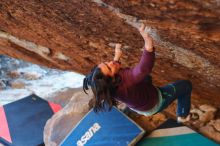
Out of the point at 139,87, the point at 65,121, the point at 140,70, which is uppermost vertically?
the point at 140,70

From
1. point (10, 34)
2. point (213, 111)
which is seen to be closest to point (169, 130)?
point (213, 111)

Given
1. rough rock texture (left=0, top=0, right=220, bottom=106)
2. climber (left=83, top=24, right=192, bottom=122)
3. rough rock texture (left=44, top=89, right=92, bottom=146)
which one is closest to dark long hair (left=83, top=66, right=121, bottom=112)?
climber (left=83, top=24, right=192, bottom=122)

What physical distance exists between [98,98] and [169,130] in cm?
152

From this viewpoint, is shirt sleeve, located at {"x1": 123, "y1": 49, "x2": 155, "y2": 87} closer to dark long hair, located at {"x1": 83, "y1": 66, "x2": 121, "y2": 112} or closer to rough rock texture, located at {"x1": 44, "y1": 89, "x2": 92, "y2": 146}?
dark long hair, located at {"x1": 83, "y1": 66, "x2": 121, "y2": 112}

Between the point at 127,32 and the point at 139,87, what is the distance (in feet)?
1.54

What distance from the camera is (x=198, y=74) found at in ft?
9.62

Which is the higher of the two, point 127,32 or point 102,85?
point 127,32

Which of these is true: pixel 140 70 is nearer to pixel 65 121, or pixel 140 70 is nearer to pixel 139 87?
pixel 139 87

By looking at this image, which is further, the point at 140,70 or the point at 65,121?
the point at 65,121

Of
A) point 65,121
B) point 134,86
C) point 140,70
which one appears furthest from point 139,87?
point 65,121

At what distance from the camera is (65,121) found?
4.32 metres

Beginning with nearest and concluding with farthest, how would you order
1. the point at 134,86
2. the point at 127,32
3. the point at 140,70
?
the point at 140,70 < the point at 134,86 < the point at 127,32

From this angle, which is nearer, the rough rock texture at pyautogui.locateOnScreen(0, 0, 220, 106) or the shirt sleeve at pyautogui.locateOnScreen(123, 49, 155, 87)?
the rough rock texture at pyautogui.locateOnScreen(0, 0, 220, 106)

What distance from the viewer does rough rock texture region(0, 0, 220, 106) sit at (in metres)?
2.04
